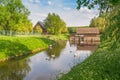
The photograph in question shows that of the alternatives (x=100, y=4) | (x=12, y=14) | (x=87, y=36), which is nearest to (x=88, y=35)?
(x=87, y=36)

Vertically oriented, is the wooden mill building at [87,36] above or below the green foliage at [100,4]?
below

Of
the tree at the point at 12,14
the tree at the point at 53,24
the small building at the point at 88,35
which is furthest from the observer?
the tree at the point at 53,24

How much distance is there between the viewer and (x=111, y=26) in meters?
15.4

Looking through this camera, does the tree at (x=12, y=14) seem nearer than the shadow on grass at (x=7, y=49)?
No

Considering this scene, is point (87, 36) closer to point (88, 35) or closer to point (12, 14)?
point (88, 35)

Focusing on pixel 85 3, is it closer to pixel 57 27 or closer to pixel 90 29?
pixel 90 29

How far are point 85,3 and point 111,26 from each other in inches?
129

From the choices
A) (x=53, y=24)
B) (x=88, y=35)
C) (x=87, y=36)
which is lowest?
(x=87, y=36)

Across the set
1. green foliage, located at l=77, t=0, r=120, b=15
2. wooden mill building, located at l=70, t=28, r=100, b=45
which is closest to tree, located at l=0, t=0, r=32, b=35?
wooden mill building, located at l=70, t=28, r=100, b=45

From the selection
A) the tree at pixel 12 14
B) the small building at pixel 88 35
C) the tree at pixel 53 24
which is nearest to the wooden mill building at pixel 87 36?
the small building at pixel 88 35

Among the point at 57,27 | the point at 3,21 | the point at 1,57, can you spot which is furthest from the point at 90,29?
the point at 1,57

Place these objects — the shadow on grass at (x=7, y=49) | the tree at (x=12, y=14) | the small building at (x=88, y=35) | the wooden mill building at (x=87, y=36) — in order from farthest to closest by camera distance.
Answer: the wooden mill building at (x=87, y=36) < the small building at (x=88, y=35) < the tree at (x=12, y=14) < the shadow on grass at (x=7, y=49)

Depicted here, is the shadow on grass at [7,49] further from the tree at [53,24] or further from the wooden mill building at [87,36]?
the tree at [53,24]

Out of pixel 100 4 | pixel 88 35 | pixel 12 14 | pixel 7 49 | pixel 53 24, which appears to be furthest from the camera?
pixel 53 24
